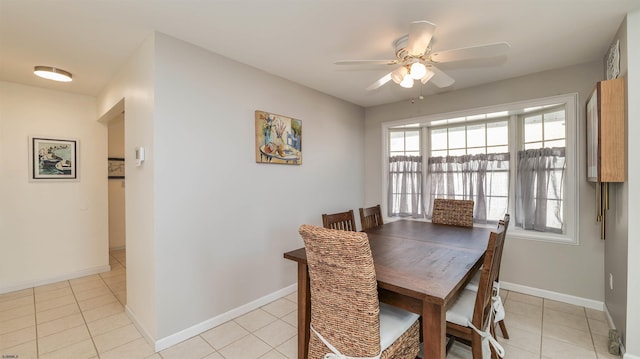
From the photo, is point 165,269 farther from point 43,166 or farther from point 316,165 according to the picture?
point 43,166

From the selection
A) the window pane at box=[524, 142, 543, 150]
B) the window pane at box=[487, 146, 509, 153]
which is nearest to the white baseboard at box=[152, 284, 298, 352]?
the window pane at box=[487, 146, 509, 153]

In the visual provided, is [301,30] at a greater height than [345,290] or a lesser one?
greater

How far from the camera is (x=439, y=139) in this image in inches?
155

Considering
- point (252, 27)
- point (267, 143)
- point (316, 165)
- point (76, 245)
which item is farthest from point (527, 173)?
point (76, 245)

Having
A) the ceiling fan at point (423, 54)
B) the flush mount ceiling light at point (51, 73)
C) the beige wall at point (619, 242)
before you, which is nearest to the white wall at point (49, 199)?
the flush mount ceiling light at point (51, 73)

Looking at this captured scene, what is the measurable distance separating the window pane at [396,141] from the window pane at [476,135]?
36.8 inches

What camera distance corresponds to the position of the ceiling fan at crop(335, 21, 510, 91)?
1.67 m

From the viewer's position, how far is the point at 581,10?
1.86m

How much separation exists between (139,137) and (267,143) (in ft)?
3.76

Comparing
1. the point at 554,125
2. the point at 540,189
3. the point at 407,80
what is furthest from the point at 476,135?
the point at 407,80

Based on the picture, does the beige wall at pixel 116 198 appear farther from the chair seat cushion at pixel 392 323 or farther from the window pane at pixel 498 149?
the window pane at pixel 498 149

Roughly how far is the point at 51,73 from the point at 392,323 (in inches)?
154

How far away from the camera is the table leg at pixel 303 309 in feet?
6.14

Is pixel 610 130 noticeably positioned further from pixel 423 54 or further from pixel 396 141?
pixel 396 141
